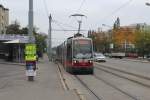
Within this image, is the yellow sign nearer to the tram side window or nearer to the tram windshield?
the tram windshield

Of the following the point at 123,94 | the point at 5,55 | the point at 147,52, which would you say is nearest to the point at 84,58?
the point at 123,94

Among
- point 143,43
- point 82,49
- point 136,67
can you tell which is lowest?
point 136,67

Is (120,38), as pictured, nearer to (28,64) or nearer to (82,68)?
(82,68)

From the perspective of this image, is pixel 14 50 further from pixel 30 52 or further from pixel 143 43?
pixel 143 43

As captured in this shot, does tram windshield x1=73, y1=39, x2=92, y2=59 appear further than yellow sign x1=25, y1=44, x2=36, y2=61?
Yes

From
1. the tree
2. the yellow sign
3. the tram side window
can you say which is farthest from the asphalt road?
the tree

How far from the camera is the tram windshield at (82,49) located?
38.3m

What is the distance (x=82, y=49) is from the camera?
3847 centimetres

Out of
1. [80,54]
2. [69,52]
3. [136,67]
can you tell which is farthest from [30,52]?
[136,67]


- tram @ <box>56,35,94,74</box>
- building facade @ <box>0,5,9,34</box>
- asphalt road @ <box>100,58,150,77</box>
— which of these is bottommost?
asphalt road @ <box>100,58,150,77</box>

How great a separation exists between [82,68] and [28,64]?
11718 millimetres

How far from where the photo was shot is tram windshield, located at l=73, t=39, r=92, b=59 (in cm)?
3833

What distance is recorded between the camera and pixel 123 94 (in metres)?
20.4

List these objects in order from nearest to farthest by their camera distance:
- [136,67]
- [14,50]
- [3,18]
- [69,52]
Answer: [69,52] → [136,67] → [14,50] → [3,18]
